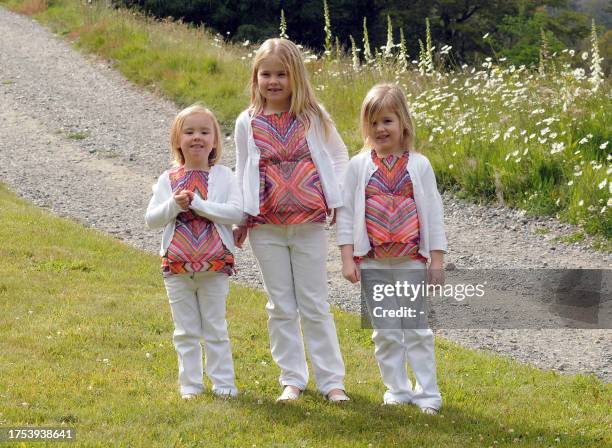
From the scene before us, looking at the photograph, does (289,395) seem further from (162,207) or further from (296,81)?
(296,81)

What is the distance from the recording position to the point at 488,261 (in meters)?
9.22

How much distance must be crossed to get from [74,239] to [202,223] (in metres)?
4.51

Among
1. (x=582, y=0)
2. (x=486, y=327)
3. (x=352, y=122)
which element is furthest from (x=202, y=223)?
(x=582, y=0)

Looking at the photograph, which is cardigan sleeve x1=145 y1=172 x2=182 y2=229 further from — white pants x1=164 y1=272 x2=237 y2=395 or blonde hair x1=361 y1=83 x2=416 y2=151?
blonde hair x1=361 y1=83 x2=416 y2=151

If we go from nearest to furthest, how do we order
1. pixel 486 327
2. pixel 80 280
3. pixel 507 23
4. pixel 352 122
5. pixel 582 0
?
pixel 486 327 < pixel 80 280 < pixel 352 122 < pixel 507 23 < pixel 582 0

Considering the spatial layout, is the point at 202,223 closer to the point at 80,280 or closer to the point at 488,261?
the point at 80,280

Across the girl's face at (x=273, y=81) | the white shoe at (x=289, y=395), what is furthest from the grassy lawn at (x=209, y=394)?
the girl's face at (x=273, y=81)

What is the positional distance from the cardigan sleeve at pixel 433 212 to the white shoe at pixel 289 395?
1.12 metres

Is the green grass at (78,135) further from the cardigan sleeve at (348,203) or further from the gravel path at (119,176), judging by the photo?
the cardigan sleeve at (348,203)

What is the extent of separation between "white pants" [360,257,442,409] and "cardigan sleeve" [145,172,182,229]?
105cm

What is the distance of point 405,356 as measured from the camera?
529cm

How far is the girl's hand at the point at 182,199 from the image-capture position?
509cm

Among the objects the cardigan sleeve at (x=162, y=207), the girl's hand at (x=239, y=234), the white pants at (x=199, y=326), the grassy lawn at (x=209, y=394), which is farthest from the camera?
the girl's hand at (x=239, y=234)

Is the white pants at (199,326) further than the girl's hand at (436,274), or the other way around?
the white pants at (199,326)
